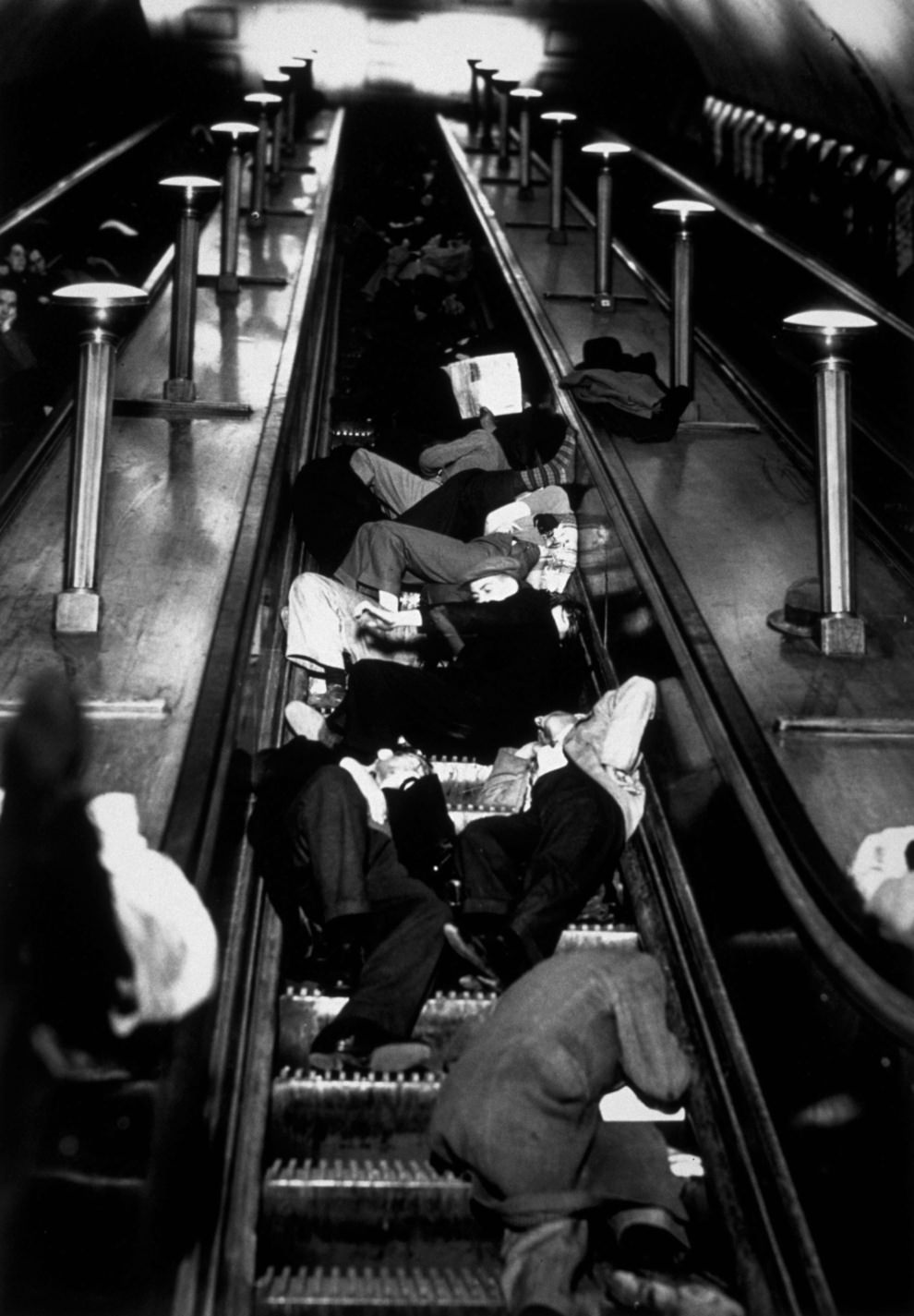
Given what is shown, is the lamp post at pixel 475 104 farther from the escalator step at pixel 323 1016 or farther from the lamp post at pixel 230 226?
the escalator step at pixel 323 1016

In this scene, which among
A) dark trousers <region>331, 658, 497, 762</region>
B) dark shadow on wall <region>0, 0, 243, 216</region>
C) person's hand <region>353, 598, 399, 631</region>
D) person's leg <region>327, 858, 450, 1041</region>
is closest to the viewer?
person's leg <region>327, 858, 450, 1041</region>

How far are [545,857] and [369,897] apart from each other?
418 mm

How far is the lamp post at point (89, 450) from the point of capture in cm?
405

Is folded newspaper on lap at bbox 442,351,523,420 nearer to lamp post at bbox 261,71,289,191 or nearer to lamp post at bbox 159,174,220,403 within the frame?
lamp post at bbox 159,174,220,403

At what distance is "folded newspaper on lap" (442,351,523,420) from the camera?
21.9 feet

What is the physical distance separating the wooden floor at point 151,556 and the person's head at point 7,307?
52cm

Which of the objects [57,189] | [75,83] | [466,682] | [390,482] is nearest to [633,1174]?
[466,682]

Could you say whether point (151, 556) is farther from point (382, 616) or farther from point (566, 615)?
point (566, 615)

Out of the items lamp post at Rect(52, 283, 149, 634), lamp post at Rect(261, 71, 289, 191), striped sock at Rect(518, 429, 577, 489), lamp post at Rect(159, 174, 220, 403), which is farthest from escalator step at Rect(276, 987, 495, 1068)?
lamp post at Rect(261, 71, 289, 191)

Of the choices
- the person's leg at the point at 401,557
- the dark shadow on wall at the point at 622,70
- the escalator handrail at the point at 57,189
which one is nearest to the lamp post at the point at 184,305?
the escalator handrail at the point at 57,189

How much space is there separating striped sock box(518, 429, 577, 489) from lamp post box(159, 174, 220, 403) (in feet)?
4.30

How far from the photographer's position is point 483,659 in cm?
473

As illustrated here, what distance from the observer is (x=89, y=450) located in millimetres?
4184

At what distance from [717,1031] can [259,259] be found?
21.3ft
